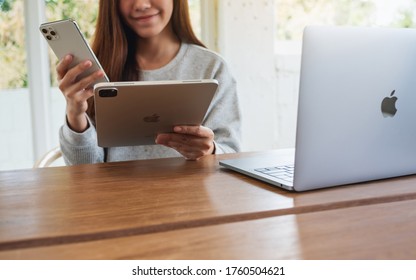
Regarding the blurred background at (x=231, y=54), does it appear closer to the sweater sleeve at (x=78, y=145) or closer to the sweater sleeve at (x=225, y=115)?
the sweater sleeve at (x=225, y=115)

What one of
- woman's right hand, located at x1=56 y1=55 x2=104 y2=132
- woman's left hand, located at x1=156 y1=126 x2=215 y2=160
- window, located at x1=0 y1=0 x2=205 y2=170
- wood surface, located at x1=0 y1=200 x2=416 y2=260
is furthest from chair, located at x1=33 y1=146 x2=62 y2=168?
window, located at x1=0 y1=0 x2=205 y2=170

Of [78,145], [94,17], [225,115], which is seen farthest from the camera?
[94,17]

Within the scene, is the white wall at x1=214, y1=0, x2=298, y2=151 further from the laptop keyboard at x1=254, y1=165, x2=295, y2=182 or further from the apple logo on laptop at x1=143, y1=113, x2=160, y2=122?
the laptop keyboard at x1=254, y1=165, x2=295, y2=182

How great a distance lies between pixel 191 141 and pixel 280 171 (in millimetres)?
273

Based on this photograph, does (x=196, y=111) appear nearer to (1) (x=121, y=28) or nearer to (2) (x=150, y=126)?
(2) (x=150, y=126)

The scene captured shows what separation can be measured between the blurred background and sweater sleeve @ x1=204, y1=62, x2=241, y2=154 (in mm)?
1193

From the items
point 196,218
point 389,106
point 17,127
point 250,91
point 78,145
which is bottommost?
point 17,127

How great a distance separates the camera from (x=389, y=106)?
745 millimetres

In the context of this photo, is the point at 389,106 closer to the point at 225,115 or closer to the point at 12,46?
the point at 225,115

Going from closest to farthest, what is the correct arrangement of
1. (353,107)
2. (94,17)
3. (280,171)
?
(353,107) → (280,171) → (94,17)

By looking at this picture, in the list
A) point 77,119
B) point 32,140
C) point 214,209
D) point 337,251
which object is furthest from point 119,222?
point 32,140

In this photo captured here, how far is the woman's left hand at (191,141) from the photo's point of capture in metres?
1.04

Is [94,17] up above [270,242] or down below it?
above

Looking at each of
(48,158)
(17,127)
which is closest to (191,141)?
(48,158)
